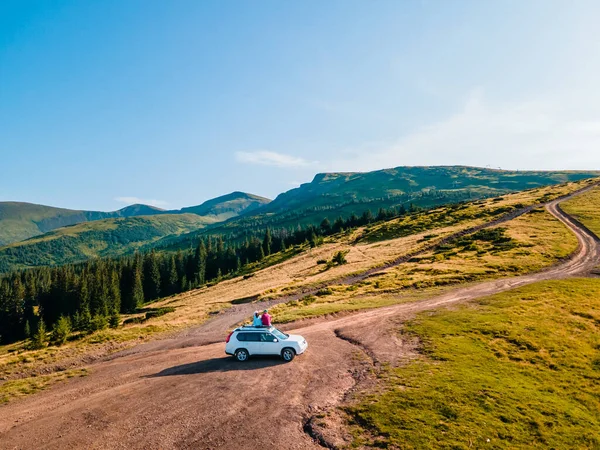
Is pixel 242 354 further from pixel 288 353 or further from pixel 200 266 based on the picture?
pixel 200 266

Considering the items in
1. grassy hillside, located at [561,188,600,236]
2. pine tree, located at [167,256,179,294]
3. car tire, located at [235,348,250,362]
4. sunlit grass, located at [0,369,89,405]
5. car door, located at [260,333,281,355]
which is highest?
grassy hillside, located at [561,188,600,236]

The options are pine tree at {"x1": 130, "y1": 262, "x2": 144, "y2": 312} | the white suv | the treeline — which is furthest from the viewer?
pine tree at {"x1": 130, "y1": 262, "x2": 144, "y2": 312}

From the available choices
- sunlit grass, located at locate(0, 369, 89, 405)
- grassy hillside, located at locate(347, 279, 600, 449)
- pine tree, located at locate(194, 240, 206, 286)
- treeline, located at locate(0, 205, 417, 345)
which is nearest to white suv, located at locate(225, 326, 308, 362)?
grassy hillside, located at locate(347, 279, 600, 449)

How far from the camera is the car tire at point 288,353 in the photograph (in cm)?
2435

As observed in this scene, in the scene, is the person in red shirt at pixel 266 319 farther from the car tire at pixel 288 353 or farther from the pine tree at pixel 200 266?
the pine tree at pixel 200 266

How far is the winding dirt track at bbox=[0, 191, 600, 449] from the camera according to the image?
15680 mm

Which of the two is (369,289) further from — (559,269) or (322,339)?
(559,269)

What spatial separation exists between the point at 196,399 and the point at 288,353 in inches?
292

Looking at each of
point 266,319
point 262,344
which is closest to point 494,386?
point 262,344

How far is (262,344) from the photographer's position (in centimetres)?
2475

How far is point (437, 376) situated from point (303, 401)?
823cm

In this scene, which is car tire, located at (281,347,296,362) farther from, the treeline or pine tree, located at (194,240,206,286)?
pine tree, located at (194,240,206,286)

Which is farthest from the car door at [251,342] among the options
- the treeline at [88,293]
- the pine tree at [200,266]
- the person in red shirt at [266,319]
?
the pine tree at [200,266]

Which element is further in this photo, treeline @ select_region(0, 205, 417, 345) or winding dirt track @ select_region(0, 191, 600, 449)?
treeline @ select_region(0, 205, 417, 345)
